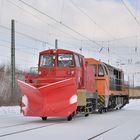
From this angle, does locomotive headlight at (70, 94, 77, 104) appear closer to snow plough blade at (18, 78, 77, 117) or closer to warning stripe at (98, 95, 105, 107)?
snow plough blade at (18, 78, 77, 117)

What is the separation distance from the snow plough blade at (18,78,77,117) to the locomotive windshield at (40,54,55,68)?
2611 millimetres

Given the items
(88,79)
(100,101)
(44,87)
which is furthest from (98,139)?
(100,101)

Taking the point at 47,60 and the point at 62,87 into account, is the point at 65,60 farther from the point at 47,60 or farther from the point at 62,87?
the point at 62,87

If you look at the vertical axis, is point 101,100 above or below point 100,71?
below

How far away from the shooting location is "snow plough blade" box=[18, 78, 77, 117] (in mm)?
17000

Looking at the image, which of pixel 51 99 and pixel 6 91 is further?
pixel 6 91

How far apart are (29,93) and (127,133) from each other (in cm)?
553

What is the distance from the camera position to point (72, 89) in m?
17.5

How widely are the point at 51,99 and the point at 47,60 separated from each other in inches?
132

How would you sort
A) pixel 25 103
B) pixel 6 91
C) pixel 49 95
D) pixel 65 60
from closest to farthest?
pixel 49 95, pixel 25 103, pixel 65 60, pixel 6 91

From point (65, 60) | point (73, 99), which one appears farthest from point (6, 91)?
point (73, 99)

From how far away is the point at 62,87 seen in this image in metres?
17.2

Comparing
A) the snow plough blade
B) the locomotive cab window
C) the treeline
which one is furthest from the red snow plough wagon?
the treeline

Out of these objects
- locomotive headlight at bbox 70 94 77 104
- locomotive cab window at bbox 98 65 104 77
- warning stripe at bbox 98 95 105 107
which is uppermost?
locomotive cab window at bbox 98 65 104 77
